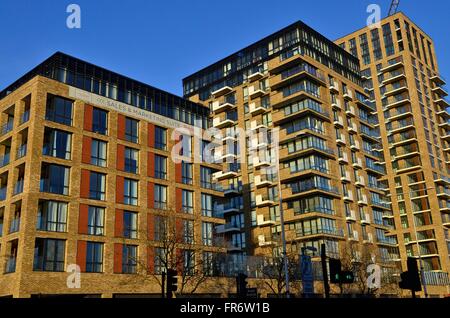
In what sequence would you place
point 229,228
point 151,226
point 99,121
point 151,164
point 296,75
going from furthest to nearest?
point 229,228 → point 296,75 → point 151,164 → point 151,226 → point 99,121

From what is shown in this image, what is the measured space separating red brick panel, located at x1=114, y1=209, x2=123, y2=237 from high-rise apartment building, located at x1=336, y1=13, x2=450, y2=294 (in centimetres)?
5703

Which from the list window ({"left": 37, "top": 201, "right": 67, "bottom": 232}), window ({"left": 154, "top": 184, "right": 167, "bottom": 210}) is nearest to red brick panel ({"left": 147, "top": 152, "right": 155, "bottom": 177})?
window ({"left": 154, "top": 184, "right": 167, "bottom": 210})

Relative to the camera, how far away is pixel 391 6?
13188 centimetres

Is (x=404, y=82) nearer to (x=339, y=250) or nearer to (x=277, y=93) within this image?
(x=277, y=93)

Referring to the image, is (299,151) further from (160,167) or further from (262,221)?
(160,167)

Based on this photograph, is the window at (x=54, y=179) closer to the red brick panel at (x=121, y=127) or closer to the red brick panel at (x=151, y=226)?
the red brick panel at (x=121, y=127)

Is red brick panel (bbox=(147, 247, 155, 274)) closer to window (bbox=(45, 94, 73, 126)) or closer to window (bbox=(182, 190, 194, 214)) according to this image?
window (bbox=(182, 190, 194, 214))

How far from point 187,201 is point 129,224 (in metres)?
8.42

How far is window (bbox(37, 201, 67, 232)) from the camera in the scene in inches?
1615

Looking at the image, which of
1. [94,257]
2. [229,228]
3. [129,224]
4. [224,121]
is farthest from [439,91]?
[94,257]


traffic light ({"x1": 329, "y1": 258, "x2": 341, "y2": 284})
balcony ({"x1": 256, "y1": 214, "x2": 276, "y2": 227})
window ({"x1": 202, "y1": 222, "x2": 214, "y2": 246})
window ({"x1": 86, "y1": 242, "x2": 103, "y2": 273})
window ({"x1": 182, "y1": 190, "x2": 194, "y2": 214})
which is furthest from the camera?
balcony ({"x1": 256, "y1": 214, "x2": 276, "y2": 227})

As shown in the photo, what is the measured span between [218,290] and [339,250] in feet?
81.2

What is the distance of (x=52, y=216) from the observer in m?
41.7

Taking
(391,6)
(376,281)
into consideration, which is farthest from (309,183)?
(391,6)
